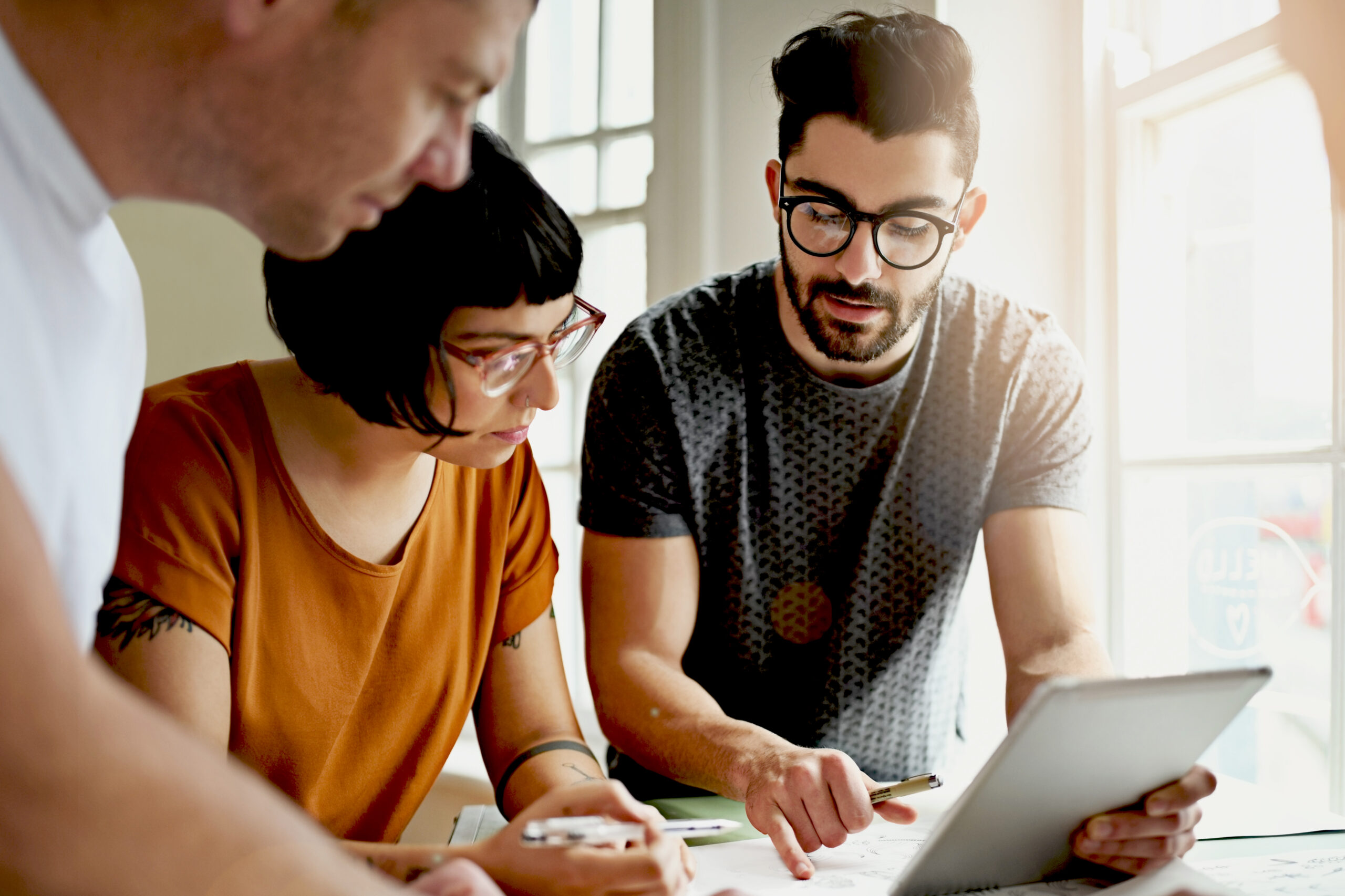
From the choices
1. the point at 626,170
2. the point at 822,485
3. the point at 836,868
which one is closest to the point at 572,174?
the point at 626,170

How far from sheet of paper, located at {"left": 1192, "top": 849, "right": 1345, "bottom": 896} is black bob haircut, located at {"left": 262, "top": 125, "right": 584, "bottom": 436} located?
0.85 m

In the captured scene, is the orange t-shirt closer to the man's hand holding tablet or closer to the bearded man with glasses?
the bearded man with glasses

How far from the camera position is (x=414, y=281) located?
1.01 metres

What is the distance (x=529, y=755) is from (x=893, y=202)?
0.85 m

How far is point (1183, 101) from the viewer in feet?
6.36

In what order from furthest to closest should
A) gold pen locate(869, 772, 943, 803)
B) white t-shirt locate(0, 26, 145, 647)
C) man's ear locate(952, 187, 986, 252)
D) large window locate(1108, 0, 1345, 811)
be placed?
large window locate(1108, 0, 1345, 811) < man's ear locate(952, 187, 986, 252) < gold pen locate(869, 772, 943, 803) < white t-shirt locate(0, 26, 145, 647)

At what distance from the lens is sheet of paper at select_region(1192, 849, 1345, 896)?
85 centimetres

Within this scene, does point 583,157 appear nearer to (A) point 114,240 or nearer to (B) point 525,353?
(B) point 525,353

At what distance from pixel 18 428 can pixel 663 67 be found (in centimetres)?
206

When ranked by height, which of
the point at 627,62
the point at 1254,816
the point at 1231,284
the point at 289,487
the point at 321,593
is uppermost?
the point at 627,62

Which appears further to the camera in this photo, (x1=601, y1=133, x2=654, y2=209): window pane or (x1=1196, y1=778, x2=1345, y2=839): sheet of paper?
(x1=601, y1=133, x2=654, y2=209): window pane

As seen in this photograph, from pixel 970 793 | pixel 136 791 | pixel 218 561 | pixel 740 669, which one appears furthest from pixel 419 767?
pixel 136 791

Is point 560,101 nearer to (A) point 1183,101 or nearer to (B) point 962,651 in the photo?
(A) point 1183,101

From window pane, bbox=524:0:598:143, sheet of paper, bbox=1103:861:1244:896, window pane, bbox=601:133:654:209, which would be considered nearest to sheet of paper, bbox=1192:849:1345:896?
sheet of paper, bbox=1103:861:1244:896
